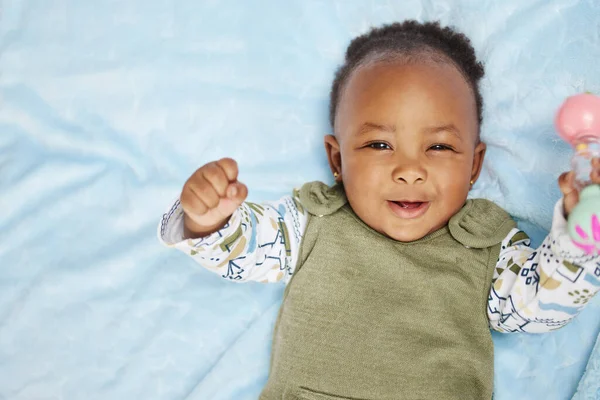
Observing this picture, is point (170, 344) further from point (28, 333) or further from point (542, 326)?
point (542, 326)

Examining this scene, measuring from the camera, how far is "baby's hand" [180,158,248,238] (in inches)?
46.3

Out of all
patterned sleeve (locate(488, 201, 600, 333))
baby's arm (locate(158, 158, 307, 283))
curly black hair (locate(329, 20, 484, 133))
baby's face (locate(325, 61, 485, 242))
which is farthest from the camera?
curly black hair (locate(329, 20, 484, 133))

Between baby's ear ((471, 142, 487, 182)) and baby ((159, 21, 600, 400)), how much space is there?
0.16 ft

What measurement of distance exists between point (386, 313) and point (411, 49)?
0.56 metres

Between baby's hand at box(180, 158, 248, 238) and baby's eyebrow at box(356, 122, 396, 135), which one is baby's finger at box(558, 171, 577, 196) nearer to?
baby's eyebrow at box(356, 122, 396, 135)

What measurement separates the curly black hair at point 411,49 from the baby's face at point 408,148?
0.05 m

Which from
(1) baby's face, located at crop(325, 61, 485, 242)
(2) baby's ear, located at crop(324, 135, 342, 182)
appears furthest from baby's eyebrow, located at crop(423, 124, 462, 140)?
(2) baby's ear, located at crop(324, 135, 342, 182)

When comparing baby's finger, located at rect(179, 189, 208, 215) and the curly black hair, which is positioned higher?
the curly black hair

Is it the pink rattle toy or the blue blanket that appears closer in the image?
the pink rattle toy

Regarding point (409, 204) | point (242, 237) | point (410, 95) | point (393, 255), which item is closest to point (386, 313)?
point (393, 255)

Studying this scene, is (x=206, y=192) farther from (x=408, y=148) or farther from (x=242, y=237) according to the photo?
(x=408, y=148)

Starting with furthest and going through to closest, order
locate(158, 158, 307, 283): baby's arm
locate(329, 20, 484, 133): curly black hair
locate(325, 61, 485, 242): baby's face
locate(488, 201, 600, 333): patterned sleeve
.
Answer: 1. locate(329, 20, 484, 133): curly black hair
2. locate(325, 61, 485, 242): baby's face
3. locate(158, 158, 307, 283): baby's arm
4. locate(488, 201, 600, 333): patterned sleeve

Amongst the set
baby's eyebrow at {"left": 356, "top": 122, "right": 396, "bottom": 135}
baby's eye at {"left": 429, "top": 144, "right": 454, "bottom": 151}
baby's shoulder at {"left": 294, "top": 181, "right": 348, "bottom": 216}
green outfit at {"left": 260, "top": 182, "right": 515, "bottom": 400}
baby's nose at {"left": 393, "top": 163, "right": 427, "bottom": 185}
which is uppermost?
baby's eyebrow at {"left": 356, "top": 122, "right": 396, "bottom": 135}

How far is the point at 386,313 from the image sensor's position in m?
1.38
